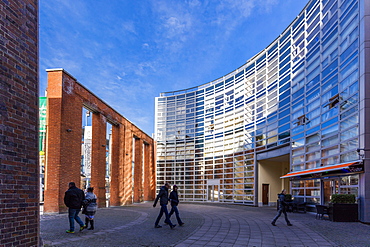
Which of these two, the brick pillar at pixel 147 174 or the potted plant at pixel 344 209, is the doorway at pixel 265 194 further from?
the brick pillar at pixel 147 174

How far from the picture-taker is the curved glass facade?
14.5m

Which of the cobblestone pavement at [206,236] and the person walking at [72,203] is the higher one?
the person walking at [72,203]

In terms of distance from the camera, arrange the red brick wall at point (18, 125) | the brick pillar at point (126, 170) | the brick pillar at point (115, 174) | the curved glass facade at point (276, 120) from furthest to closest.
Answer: the brick pillar at point (126, 170)
the brick pillar at point (115, 174)
the curved glass facade at point (276, 120)
the red brick wall at point (18, 125)

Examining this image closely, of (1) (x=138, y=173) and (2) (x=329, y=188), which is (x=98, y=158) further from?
(2) (x=329, y=188)

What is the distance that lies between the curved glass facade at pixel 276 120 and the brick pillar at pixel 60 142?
12.6m

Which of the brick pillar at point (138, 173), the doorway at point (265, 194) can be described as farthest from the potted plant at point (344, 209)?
the brick pillar at point (138, 173)

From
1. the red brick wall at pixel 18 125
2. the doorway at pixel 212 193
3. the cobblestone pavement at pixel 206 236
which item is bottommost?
the doorway at pixel 212 193

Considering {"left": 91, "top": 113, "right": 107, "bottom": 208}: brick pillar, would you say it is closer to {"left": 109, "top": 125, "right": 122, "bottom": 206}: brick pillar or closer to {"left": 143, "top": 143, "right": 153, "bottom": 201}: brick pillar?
{"left": 109, "top": 125, "right": 122, "bottom": 206}: brick pillar

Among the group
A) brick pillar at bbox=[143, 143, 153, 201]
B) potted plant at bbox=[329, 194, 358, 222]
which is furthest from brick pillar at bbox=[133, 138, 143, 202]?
potted plant at bbox=[329, 194, 358, 222]

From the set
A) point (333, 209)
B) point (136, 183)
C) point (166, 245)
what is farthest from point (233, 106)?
point (166, 245)

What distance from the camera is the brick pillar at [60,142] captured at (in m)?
14.0

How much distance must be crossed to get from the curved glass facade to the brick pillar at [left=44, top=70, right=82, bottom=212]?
41.4 feet

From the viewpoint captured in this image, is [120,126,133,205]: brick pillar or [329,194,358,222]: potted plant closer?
[329,194,358,222]: potted plant

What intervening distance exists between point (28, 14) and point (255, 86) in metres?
23.6
